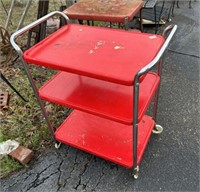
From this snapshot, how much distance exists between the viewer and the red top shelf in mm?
965

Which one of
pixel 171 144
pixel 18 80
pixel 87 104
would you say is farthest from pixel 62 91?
pixel 18 80

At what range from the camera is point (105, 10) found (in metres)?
1.93

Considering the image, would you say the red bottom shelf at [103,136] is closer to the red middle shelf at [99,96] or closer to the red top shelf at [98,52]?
the red middle shelf at [99,96]

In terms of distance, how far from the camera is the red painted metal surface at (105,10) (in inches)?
71.2

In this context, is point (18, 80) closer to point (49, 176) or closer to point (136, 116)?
point (49, 176)

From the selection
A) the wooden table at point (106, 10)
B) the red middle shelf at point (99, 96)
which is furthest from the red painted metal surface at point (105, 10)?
the red middle shelf at point (99, 96)

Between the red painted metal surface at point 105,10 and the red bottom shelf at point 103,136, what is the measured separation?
79 cm

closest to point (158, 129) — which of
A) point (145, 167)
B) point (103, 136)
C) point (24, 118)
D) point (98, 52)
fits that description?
point (145, 167)

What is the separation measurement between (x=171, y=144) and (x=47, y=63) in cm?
104

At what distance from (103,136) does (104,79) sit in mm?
675

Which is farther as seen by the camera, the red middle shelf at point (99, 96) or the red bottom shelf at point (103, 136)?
the red bottom shelf at point (103, 136)

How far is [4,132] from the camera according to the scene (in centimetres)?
172

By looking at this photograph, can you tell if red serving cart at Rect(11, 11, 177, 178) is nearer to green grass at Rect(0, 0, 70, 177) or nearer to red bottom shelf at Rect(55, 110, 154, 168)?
red bottom shelf at Rect(55, 110, 154, 168)

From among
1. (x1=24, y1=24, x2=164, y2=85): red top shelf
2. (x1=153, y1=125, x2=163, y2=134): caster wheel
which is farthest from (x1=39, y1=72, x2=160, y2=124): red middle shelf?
(x1=153, y1=125, x2=163, y2=134): caster wheel
